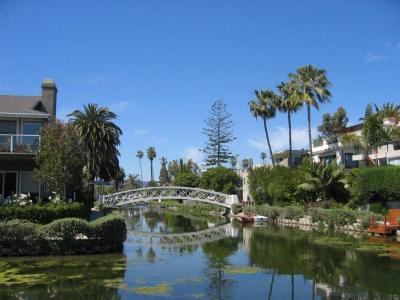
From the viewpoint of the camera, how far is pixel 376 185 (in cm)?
3959

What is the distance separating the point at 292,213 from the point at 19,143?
28.4 meters

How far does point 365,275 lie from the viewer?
18594mm

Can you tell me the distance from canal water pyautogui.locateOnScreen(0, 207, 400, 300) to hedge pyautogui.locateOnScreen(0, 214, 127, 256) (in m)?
0.80

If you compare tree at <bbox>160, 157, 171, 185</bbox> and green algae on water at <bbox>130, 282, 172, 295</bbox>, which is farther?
tree at <bbox>160, 157, 171, 185</bbox>

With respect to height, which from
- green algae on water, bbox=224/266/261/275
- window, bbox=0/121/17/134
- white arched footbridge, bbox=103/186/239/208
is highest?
window, bbox=0/121/17/134

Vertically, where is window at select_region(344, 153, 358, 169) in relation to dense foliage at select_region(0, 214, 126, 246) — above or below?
above

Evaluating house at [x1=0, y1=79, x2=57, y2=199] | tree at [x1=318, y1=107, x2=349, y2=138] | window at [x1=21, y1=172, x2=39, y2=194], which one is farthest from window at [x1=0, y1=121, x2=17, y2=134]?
tree at [x1=318, y1=107, x2=349, y2=138]

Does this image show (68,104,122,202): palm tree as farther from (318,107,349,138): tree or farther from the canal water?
(318,107,349,138): tree

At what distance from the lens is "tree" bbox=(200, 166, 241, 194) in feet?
259

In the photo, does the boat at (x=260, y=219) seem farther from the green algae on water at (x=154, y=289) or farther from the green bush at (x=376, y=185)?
the green algae on water at (x=154, y=289)

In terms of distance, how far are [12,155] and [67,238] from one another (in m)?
8.01

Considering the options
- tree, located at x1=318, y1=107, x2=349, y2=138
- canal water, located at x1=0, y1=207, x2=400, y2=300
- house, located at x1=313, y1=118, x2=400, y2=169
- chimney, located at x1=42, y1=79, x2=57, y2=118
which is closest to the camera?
canal water, located at x1=0, y1=207, x2=400, y2=300

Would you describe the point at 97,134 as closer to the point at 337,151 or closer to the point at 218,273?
the point at 337,151

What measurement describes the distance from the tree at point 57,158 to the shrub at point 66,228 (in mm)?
5708
